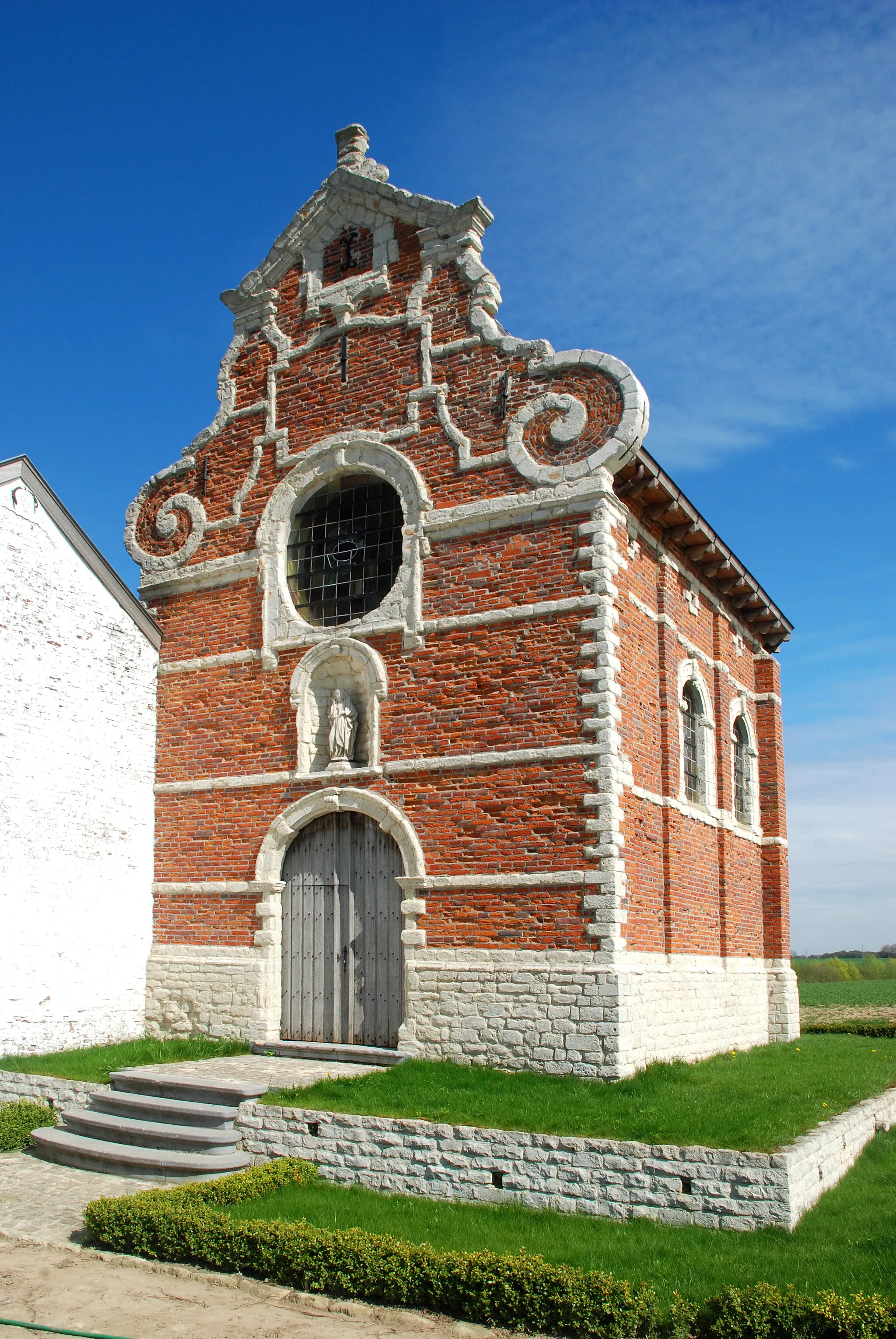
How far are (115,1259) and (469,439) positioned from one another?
9093 mm

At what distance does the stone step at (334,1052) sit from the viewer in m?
12.1

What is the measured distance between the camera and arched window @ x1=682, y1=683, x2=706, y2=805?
15227mm

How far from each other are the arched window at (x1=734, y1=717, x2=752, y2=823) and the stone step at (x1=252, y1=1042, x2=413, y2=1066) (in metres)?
7.99

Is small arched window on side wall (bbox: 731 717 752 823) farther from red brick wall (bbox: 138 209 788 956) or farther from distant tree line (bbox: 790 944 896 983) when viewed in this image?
distant tree line (bbox: 790 944 896 983)

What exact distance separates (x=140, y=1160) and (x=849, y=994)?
37.4m

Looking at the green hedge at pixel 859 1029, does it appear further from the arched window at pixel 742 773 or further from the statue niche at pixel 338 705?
the statue niche at pixel 338 705

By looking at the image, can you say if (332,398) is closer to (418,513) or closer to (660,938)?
(418,513)

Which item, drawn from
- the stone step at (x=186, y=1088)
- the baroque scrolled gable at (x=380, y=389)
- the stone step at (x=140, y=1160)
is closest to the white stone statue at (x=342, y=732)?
the baroque scrolled gable at (x=380, y=389)

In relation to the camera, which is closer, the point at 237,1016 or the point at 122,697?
the point at 237,1016

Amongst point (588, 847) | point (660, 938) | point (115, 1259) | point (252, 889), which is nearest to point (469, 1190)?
point (115, 1259)

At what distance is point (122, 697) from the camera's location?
1464cm

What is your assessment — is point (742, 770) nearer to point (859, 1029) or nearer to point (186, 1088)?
point (859, 1029)

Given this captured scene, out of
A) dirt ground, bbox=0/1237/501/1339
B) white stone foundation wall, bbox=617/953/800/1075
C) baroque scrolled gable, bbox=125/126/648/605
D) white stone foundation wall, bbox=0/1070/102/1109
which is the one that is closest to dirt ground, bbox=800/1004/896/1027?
white stone foundation wall, bbox=617/953/800/1075

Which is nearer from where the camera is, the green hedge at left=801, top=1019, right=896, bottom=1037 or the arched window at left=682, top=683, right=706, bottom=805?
the arched window at left=682, top=683, right=706, bottom=805
